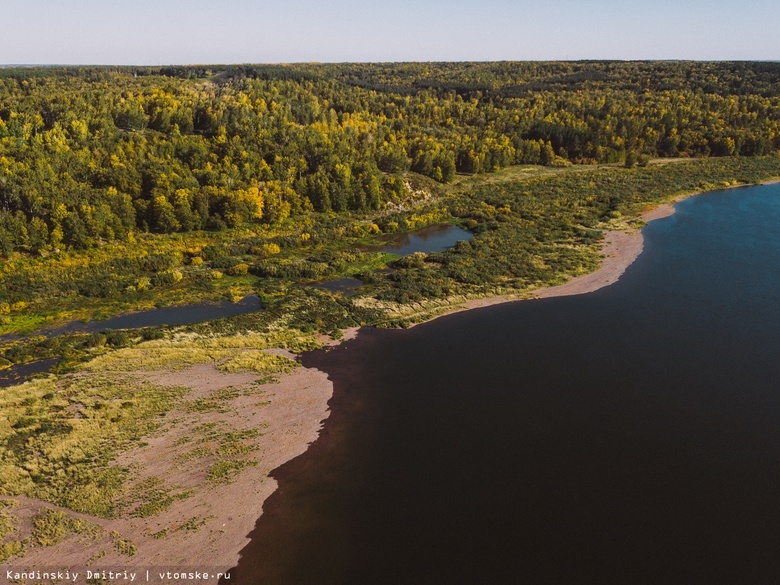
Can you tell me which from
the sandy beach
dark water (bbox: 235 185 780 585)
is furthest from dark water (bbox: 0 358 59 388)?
dark water (bbox: 235 185 780 585)

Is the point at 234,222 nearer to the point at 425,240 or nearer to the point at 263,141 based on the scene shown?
the point at 263,141

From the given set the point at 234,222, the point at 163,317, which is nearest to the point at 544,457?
the point at 163,317

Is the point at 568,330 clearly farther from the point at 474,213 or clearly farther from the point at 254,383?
the point at 474,213

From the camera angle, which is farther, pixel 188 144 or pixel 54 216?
pixel 188 144

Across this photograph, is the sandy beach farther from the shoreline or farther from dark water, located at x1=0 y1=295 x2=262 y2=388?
the shoreline

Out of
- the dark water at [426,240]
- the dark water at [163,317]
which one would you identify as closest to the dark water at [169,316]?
the dark water at [163,317]

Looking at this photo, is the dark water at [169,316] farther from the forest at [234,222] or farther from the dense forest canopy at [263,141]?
the dense forest canopy at [263,141]

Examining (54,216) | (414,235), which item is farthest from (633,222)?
(54,216)
